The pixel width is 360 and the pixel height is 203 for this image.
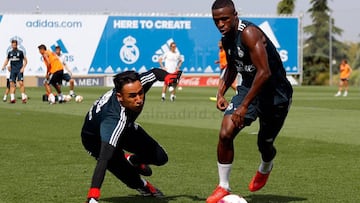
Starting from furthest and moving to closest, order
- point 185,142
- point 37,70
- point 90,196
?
1. point 37,70
2. point 185,142
3. point 90,196

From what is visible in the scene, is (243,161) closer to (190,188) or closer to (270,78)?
(190,188)

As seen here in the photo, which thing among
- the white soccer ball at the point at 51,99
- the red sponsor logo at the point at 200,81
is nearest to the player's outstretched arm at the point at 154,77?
the white soccer ball at the point at 51,99

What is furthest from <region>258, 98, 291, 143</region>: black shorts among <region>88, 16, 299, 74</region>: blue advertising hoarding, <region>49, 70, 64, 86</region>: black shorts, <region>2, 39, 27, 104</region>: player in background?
<region>88, 16, 299, 74</region>: blue advertising hoarding

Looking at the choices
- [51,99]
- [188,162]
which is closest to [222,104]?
[188,162]

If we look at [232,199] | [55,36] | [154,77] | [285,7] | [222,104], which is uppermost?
[285,7]

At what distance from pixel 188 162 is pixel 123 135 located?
13.6 feet

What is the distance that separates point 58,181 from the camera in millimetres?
10602

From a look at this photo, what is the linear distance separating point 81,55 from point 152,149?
148 ft

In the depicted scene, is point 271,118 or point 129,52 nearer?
point 271,118

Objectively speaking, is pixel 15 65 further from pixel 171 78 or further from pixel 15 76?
pixel 171 78

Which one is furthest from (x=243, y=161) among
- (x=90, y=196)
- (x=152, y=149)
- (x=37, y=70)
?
(x=37, y=70)

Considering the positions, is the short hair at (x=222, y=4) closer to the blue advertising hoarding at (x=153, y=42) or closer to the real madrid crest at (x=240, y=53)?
the real madrid crest at (x=240, y=53)

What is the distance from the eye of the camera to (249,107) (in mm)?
8789

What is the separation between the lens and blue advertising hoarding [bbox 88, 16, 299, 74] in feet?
178
